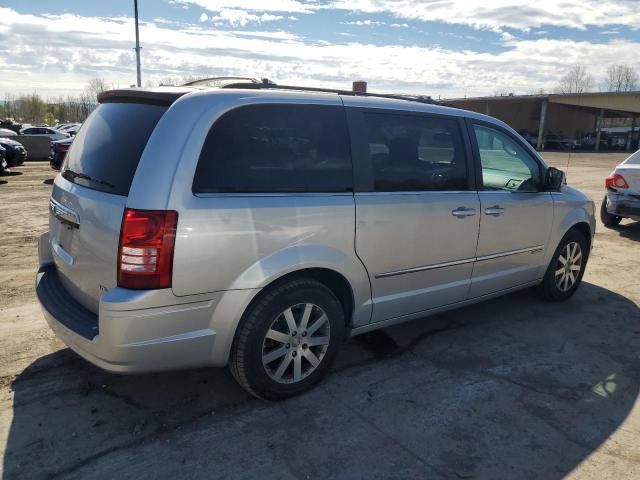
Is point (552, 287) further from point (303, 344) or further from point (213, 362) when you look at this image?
point (213, 362)

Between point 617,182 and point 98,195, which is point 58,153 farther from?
point 98,195

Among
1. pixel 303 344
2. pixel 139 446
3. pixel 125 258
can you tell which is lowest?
pixel 139 446

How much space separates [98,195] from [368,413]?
204 centimetres

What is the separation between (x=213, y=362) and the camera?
2.97 metres

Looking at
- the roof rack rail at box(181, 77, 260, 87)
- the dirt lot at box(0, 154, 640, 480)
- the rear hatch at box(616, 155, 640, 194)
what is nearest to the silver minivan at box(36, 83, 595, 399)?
the roof rack rail at box(181, 77, 260, 87)

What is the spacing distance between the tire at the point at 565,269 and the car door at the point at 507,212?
266 millimetres

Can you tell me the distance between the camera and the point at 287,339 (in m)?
3.18

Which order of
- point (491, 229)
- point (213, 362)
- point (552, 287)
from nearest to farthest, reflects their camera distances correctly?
1. point (213, 362)
2. point (491, 229)
3. point (552, 287)

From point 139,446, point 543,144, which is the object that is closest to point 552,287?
point 139,446

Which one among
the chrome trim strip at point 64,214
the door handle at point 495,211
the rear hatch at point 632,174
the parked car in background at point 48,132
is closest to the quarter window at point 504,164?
the door handle at point 495,211

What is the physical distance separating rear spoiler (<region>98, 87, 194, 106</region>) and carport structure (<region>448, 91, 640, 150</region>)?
158 ft

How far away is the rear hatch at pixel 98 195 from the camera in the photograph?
277 centimetres

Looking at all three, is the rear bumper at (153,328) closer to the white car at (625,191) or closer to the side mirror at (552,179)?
the side mirror at (552,179)

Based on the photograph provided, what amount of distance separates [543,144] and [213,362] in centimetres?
5368
